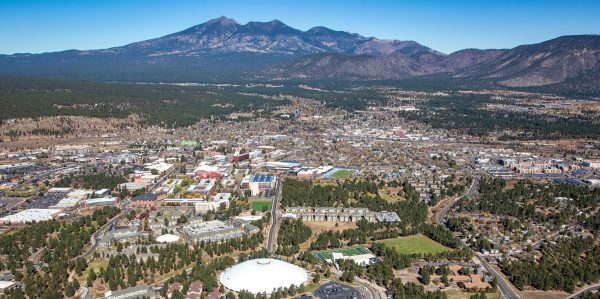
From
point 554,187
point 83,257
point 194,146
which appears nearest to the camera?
point 83,257

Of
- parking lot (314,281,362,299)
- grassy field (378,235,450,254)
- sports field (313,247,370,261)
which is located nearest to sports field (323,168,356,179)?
grassy field (378,235,450,254)

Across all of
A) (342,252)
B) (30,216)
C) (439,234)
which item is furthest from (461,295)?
(30,216)

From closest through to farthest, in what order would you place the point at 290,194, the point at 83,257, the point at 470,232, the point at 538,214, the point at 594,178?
the point at 83,257
the point at 470,232
the point at 538,214
the point at 290,194
the point at 594,178

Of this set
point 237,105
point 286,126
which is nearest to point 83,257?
point 286,126

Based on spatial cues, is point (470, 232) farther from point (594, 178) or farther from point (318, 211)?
point (594, 178)

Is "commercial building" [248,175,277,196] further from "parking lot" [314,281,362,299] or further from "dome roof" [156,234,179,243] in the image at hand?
"parking lot" [314,281,362,299]

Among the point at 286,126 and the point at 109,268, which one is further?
the point at 286,126

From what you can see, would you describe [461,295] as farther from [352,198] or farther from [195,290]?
[352,198]
